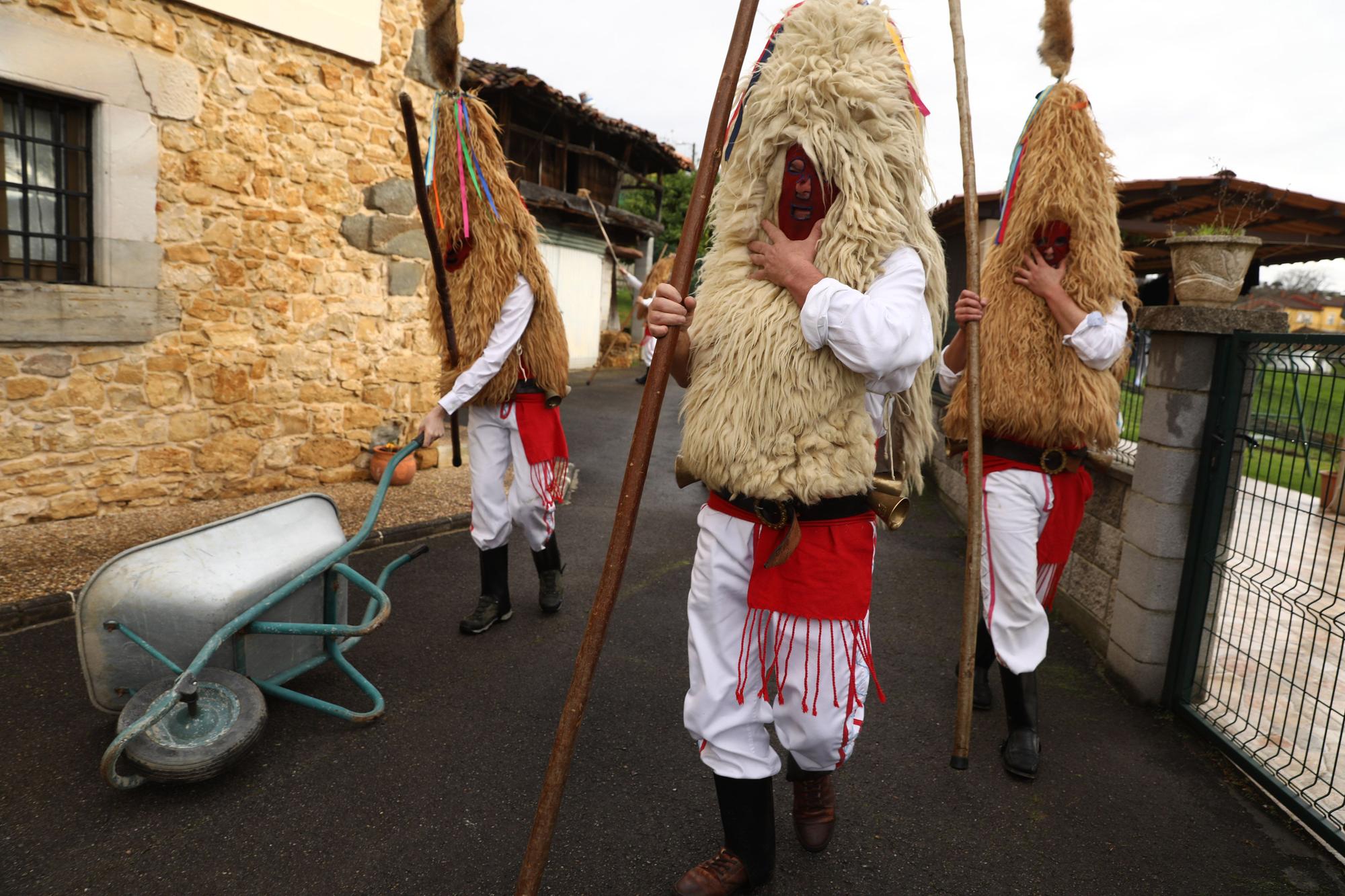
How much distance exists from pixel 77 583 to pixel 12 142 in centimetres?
296

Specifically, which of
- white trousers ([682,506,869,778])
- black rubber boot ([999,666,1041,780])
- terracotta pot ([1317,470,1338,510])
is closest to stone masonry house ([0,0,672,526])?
white trousers ([682,506,869,778])

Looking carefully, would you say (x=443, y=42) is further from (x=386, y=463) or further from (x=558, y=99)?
(x=558, y=99)

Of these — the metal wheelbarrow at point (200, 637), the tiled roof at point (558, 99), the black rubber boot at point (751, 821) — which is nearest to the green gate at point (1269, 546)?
the black rubber boot at point (751, 821)

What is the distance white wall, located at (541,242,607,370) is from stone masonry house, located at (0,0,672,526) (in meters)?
10.3

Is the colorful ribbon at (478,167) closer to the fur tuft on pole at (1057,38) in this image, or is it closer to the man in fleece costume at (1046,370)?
the man in fleece costume at (1046,370)

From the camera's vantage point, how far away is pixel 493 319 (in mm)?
3979

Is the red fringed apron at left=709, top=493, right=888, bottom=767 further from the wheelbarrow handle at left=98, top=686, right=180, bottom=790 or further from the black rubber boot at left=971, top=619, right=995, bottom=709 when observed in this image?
the wheelbarrow handle at left=98, top=686, right=180, bottom=790

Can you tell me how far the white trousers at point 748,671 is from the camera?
7.28ft

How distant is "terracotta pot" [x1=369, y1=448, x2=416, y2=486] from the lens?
6.75m

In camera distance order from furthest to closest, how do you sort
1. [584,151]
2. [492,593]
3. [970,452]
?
[584,151] → [492,593] → [970,452]

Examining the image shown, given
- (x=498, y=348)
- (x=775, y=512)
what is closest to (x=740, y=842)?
(x=775, y=512)

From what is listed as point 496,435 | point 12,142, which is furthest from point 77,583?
point 12,142

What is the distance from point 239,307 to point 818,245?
17.2ft

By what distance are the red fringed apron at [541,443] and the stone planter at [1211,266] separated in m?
2.81
